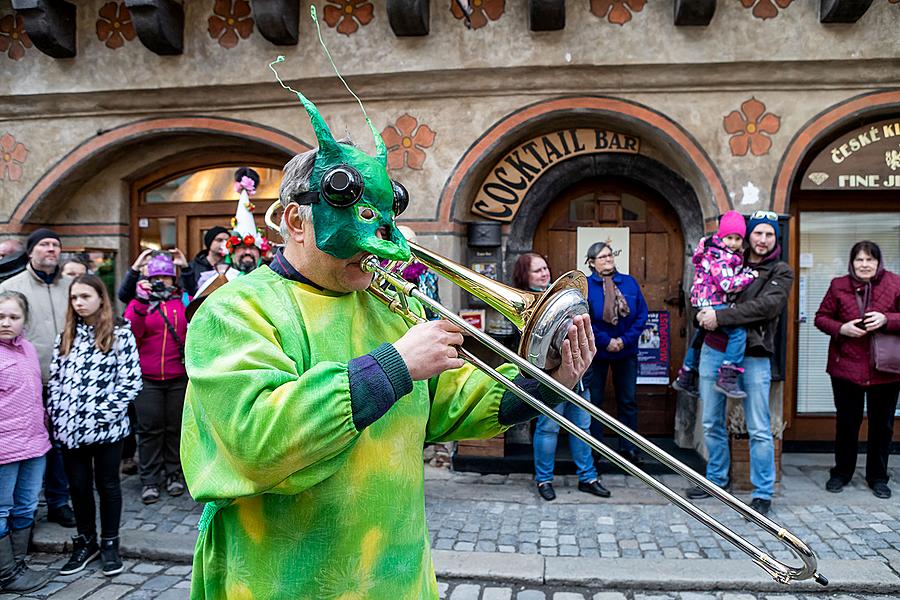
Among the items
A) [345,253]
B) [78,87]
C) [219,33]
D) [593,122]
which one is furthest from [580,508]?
[78,87]

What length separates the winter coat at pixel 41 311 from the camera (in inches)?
202

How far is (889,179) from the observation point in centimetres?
582

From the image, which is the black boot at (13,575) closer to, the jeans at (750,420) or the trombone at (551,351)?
the trombone at (551,351)

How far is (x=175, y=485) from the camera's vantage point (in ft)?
18.2

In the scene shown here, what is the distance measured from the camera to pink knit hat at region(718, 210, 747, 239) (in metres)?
5.16

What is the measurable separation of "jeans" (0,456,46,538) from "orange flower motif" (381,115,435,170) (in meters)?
3.50

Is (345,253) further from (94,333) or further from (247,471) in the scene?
(94,333)

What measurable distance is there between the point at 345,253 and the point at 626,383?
14.7 feet

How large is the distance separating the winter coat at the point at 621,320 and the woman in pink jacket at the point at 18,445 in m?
3.83

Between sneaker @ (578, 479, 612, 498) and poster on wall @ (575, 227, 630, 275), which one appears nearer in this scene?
sneaker @ (578, 479, 612, 498)

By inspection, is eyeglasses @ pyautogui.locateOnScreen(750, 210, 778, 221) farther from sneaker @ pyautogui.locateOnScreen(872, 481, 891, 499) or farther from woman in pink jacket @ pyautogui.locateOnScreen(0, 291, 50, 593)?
woman in pink jacket @ pyautogui.locateOnScreen(0, 291, 50, 593)

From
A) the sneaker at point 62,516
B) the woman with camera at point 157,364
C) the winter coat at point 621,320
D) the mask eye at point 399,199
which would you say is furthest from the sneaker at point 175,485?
the mask eye at point 399,199

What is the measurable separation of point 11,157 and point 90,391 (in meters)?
3.95

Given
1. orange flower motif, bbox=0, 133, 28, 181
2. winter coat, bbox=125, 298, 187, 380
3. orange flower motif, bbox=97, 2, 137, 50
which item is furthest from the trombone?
orange flower motif, bbox=0, 133, 28, 181
